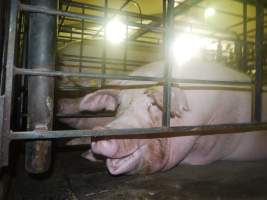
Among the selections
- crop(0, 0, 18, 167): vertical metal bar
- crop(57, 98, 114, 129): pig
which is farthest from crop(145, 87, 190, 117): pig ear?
crop(57, 98, 114, 129): pig

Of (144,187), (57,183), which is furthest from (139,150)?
(57,183)

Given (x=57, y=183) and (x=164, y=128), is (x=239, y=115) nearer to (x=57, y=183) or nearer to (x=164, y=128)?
(x=164, y=128)

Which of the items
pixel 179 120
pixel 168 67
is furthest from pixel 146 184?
pixel 168 67

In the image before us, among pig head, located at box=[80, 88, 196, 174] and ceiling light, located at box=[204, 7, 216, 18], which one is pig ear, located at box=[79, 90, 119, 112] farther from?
ceiling light, located at box=[204, 7, 216, 18]

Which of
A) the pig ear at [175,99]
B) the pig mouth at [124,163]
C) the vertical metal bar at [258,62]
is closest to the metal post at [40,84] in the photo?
the pig mouth at [124,163]

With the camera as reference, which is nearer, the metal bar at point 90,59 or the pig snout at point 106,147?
the pig snout at point 106,147

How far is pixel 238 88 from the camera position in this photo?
2.31 meters

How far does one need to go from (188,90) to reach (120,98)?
0.57 meters

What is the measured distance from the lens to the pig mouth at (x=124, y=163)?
66.7 inches

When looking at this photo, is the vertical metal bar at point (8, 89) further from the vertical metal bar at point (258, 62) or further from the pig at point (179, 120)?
the vertical metal bar at point (258, 62)

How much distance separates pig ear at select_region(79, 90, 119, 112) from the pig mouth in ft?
2.01

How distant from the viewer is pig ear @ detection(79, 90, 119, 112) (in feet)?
7.03

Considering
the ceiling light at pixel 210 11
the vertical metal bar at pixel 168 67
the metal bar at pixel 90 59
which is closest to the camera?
the vertical metal bar at pixel 168 67

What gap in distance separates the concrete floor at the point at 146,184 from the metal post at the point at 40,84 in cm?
34
